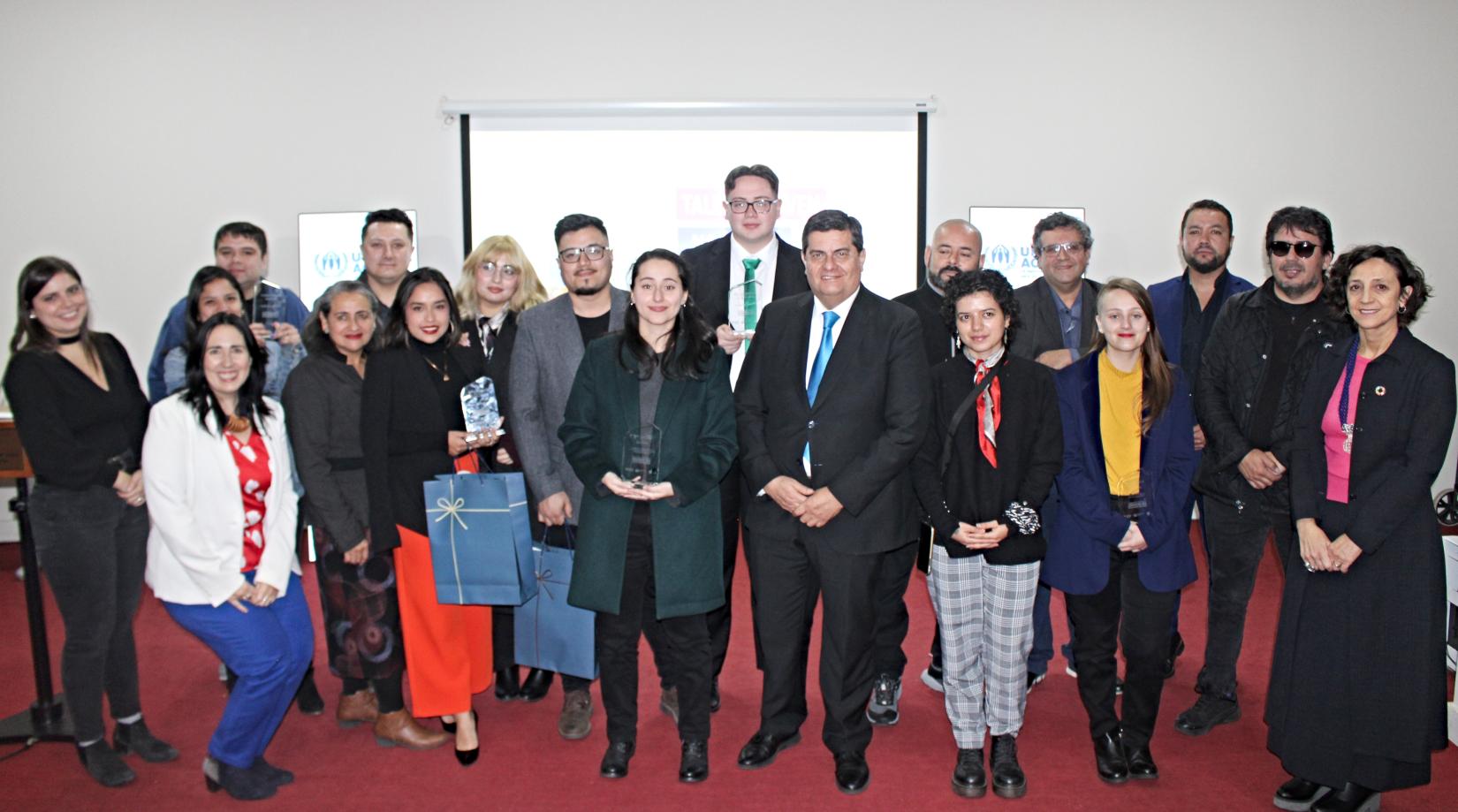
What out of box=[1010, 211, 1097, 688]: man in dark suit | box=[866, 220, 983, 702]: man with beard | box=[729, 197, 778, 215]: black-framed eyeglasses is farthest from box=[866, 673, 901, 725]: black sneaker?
box=[729, 197, 778, 215]: black-framed eyeglasses

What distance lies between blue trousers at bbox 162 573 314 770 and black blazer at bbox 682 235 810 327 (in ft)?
5.75

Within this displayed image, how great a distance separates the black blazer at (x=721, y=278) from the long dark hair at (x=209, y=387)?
1.52m

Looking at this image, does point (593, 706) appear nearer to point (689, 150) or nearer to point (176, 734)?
point (176, 734)

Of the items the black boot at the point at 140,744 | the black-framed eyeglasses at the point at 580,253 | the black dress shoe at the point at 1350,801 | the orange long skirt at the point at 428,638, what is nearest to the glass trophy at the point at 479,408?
the orange long skirt at the point at 428,638

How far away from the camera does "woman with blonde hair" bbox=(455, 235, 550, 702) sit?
144 inches

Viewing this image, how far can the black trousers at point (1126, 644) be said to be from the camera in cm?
304

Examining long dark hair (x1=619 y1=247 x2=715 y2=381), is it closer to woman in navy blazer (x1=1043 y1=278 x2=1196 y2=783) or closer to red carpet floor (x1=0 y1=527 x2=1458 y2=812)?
woman in navy blazer (x1=1043 y1=278 x2=1196 y2=783)

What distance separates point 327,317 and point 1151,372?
261 centimetres

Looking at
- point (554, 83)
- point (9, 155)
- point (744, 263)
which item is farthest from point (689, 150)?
point (9, 155)

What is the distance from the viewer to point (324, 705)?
379cm

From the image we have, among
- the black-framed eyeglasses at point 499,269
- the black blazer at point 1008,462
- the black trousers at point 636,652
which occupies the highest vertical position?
the black-framed eyeglasses at point 499,269

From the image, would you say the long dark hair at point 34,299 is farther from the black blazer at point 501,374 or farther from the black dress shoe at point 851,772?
the black dress shoe at point 851,772

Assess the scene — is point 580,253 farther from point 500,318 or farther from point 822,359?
point 822,359

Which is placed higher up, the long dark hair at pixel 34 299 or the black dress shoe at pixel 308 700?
the long dark hair at pixel 34 299
